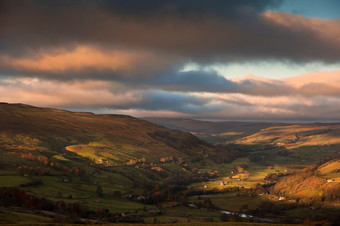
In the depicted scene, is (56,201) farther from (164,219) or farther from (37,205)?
(164,219)

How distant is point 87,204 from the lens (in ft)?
585

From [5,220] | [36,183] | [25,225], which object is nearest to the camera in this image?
[25,225]

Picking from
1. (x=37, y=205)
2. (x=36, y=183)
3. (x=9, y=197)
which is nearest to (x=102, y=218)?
(x=37, y=205)

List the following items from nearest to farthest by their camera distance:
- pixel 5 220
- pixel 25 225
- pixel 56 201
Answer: pixel 25 225 < pixel 5 220 < pixel 56 201

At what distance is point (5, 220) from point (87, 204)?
334ft

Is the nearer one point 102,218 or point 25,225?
point 25,225

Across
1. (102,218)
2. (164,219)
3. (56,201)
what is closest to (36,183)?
(56,201)

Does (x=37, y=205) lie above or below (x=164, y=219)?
above

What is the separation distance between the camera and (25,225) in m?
72.2

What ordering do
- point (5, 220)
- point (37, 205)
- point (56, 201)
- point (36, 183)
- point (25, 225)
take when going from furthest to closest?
1. point (36, 183)
2. point (56, 201)
3. point (37, 205)
4. point (5, 220)
5. point (25, 225)

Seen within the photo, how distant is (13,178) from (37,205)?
58.4 meters

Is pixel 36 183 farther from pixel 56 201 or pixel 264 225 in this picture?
pixel 264 225

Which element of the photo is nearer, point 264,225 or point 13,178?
point 264,225

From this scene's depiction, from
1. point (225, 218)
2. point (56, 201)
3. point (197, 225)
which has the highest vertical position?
point (197, 225)
